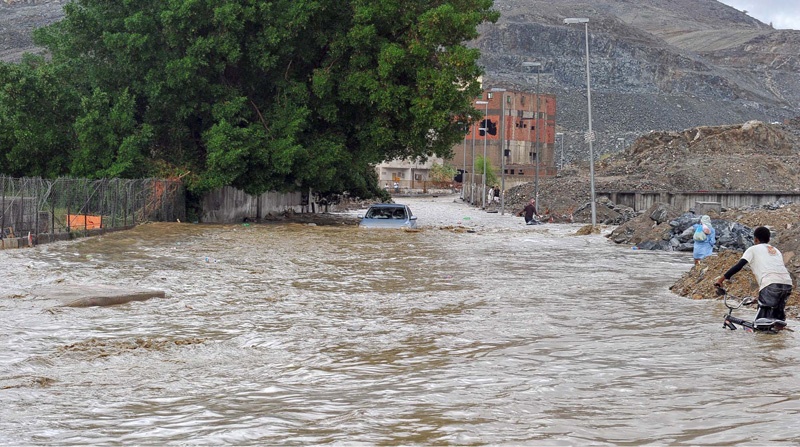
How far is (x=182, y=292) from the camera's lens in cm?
1617

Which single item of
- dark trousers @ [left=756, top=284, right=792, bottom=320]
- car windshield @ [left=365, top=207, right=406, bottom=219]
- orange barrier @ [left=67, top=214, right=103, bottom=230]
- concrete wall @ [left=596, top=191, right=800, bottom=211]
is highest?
concrete wall @ [left=596, top=191, right=800, bottom=211]

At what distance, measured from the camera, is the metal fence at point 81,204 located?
24281 mm

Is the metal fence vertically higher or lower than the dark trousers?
higher

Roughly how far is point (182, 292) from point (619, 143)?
155301 mm

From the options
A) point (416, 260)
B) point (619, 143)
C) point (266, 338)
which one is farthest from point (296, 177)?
point (619, 143)

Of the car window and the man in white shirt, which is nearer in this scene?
the man in white shirt

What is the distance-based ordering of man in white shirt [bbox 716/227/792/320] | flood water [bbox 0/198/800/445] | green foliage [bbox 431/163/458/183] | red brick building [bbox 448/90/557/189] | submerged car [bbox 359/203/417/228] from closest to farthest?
flood water [bbox 0/198/800/445] → man in white shirt [bbox 716/227/792/320] → submerged car [bbox 359/203/417/228] → red brick building [bbox 448/90/557/189] → green foliage [bbox 431/163/458/183]

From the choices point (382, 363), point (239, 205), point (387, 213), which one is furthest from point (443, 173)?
point (382, 363)

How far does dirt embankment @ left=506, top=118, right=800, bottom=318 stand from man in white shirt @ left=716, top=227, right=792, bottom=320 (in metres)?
5.66

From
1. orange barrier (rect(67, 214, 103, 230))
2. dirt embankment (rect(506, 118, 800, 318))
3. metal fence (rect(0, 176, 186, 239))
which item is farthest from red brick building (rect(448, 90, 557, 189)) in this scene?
orange barrier (rect(67, 214, 103, 230))

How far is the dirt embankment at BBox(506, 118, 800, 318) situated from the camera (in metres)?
34.6

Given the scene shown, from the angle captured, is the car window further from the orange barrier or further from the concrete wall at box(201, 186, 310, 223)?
the concrete wall at box(201, 186, 310, 223)

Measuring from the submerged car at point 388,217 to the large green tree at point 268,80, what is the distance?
4112 millimetres

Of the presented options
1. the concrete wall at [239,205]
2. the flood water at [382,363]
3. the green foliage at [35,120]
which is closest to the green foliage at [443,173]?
the concrete wall at [239,205]
